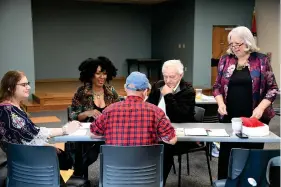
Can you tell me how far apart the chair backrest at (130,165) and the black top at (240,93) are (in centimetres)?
88

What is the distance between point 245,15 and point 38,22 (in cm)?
573

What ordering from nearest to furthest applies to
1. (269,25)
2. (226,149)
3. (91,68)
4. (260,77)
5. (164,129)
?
1. (164,129)
2. (260,77)
3. (226,149)
4. (91,68)
5. (269,25)

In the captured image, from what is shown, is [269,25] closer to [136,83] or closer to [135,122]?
[136,83]

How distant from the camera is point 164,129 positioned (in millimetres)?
2041

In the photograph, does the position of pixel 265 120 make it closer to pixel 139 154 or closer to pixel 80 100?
pixel 139 154

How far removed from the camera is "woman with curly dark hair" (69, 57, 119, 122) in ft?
9.93

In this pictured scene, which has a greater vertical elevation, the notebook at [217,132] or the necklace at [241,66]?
the necklace at [241,66]

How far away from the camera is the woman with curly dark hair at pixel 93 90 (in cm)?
303

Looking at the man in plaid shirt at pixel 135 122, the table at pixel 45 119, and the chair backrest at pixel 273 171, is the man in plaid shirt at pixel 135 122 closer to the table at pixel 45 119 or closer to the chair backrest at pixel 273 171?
the chair backrest at pixel 273 171

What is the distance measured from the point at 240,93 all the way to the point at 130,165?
3.56 feet

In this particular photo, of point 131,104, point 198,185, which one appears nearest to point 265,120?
point 198,185

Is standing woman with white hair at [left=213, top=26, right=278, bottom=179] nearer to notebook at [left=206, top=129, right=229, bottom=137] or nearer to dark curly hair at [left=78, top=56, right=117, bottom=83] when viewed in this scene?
notebook at [left=206, top=129, right=229, bottom=137]

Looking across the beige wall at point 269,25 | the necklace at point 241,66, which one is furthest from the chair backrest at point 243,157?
the beige wall at point 269,25

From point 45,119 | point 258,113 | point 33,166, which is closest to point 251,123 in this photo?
point 258,113
